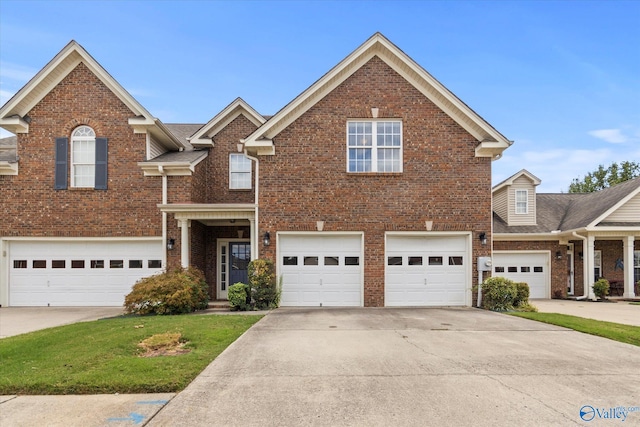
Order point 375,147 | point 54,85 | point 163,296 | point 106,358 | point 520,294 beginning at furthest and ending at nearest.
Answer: point 54,85
point 375,147
point 520,294
point 163,296
point 106,358

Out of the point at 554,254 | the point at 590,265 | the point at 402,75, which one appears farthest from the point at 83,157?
the point at 590,265

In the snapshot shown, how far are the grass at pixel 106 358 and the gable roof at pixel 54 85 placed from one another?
25.8ft

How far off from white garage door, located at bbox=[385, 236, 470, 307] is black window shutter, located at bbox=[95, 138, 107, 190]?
34.3 feet

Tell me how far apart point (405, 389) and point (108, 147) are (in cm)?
1409

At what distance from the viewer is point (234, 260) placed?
17.1m

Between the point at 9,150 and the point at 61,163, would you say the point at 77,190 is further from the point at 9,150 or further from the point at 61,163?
the point at 9,150

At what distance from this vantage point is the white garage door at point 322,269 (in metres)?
14.0

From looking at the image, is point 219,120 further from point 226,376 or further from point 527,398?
point 527,398

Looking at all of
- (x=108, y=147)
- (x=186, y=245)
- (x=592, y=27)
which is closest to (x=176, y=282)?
(x=186, y=245)

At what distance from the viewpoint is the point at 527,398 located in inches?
202

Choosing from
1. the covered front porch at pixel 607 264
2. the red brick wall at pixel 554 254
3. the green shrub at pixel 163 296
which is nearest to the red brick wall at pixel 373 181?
the green shrub at pixel 163 296

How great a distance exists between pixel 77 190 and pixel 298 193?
8.17m

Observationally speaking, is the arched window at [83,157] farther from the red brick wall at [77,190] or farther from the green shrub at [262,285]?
the green shrub at [262,285]

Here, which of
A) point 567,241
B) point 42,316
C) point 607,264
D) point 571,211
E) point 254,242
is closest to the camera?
point 42,316
